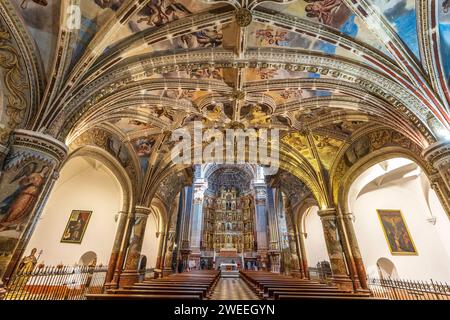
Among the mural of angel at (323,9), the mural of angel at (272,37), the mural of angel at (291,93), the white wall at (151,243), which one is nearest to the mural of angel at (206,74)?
the mural of angel at (272,37)

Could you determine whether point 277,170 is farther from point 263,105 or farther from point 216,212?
point 216,212

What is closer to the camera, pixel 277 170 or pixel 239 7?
pixel 239 7

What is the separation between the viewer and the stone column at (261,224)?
2205cm

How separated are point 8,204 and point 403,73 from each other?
8754 millimetres

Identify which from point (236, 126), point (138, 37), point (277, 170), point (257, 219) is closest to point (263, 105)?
point (236, 126)

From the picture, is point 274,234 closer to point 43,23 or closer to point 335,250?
point 335,250

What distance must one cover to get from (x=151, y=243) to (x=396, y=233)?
15.1 metres

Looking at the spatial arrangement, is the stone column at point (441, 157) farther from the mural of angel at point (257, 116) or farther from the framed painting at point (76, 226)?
the framed painting at point (76, 226)

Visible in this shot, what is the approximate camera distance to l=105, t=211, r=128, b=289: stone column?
8961mm

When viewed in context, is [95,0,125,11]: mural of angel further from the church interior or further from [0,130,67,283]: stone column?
[0,130,67,283]: stone column

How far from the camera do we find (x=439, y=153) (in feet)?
15.0

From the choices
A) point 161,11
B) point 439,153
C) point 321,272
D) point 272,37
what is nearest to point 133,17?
point 161,11

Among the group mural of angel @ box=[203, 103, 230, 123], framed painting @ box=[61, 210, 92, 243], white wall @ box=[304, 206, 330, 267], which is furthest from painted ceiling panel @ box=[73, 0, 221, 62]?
white wall @ box=[304, 206, 330, 267]

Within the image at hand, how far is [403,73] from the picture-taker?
5441 millimetres
